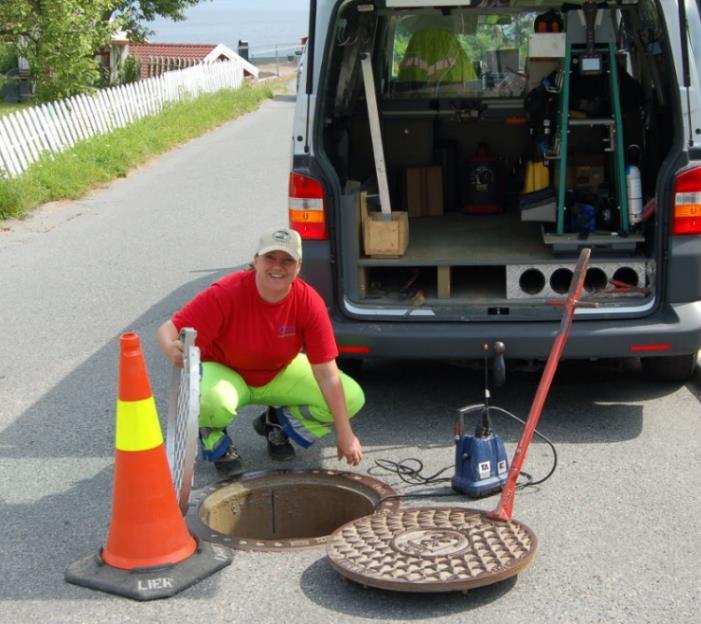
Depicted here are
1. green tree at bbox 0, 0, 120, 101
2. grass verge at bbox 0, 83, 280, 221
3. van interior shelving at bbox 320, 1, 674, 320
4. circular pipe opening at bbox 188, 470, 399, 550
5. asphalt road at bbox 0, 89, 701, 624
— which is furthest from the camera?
green tree at bbox 0, 0, 120, 101

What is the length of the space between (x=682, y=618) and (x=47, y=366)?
4.87 meters

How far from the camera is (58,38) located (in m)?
22.4

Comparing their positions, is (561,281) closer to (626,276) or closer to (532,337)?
(626,276)

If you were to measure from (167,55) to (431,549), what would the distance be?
1886 inches

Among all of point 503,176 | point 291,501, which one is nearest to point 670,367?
point 291,501

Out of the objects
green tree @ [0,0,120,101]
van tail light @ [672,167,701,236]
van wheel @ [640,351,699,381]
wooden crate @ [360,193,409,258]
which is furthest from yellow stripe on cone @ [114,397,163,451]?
green tree @ [0,0,120,101]

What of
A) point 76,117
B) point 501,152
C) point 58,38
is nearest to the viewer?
point 501,152

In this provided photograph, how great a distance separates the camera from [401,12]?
7180 millimetres

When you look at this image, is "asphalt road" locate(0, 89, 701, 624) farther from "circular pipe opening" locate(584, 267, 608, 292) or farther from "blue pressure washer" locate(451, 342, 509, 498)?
"circular pipe opening" locate(584, 267, 608, 292)

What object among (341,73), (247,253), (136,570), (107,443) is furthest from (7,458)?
(247,253)

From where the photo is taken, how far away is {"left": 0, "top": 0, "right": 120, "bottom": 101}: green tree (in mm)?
22000

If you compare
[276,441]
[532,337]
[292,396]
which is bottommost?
[276,441]

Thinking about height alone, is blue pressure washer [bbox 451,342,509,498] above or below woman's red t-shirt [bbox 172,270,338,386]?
below

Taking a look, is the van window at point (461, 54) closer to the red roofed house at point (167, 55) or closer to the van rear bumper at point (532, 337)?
the van rear bumper at point (532, 337)
